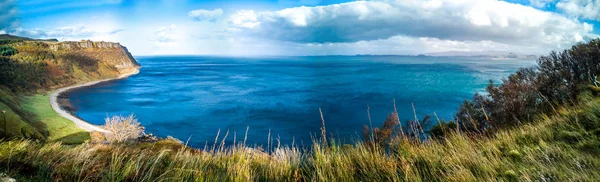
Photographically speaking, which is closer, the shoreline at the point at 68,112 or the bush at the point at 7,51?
the shoreline at the point at 68,112

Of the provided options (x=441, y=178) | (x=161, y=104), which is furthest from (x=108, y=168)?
(x=161, y=104)

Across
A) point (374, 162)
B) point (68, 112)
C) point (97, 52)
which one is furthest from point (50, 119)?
point (97, 52)

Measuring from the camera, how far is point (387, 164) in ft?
14.2

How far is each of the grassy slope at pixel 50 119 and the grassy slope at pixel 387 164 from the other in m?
41.4

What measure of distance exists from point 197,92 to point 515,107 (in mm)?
91382

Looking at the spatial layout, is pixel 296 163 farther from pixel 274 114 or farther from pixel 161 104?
pixel 161 104

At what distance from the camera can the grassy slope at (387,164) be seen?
3.59m

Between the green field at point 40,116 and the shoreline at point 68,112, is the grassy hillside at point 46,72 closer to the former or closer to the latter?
the green field at point 40,116

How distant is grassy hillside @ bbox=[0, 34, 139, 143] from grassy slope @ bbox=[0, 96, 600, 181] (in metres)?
49.7

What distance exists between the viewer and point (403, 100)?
6994 cm

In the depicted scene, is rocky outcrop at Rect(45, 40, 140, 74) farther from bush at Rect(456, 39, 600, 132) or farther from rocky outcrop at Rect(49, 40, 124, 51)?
bush at Rect(456, 39, 600, 132)

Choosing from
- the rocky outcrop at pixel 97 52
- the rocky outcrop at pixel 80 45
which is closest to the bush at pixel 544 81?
the rocky outcrop at pixel 97 52

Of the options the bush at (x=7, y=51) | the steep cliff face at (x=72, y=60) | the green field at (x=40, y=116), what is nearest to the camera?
the green field at (x=40, y=116)

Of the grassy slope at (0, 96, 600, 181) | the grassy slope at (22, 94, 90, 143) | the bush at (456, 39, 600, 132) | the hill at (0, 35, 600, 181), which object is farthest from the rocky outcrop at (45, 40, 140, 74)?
the grassy slope at (0, 96, 600, 181)
